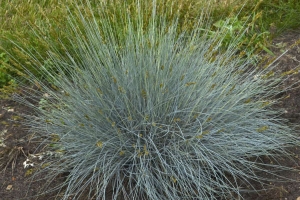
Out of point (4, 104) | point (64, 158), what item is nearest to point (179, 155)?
point (64, 158)

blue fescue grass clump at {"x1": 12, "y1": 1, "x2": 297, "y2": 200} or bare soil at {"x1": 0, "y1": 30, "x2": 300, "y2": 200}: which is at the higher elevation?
blue fescue grass clump at {"x1": 12, "y1": 1, "x2": 297, "y2": 200}

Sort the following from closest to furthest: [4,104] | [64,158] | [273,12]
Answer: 1. [64,158]
2. [4,104]
3. [273,12]

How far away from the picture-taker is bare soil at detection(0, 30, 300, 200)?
2.77m

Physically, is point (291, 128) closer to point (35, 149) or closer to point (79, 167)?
point (79, 167)

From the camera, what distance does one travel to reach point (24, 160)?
314cm

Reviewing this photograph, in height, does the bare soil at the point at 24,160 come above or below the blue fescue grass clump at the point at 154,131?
below

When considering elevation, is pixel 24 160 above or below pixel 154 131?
below

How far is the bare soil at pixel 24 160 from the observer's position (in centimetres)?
277

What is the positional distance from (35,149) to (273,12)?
9.21 feet

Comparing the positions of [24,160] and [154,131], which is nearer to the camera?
[154,131]

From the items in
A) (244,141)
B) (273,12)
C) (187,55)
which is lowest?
(273,12)

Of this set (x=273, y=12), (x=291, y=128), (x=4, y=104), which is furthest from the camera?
(x=273, y=12)

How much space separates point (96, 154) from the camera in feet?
9.19

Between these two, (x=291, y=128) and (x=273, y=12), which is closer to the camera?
(x=291, y=128)
